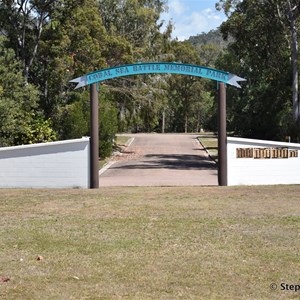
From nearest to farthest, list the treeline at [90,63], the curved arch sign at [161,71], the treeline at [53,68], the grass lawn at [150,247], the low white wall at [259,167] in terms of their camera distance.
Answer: the grass lawn at [150,247] → the curved arch sign at [161,71] → the low white wall at [259,167] → the treeline at [53,68] → the treeline at [90,63]

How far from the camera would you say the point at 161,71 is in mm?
14430

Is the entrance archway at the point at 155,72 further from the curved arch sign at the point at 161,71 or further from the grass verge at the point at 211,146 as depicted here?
the grass verge at the point at 211,146

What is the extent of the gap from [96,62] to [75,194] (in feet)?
50.2

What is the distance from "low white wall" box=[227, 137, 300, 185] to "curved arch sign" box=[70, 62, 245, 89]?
1.85 m

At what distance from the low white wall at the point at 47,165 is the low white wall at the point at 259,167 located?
4212mm

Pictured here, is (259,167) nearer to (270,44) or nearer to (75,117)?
(75,117)

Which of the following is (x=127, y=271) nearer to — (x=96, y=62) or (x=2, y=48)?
(x=2, y=48)

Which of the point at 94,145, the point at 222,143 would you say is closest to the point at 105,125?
the point at 94,145

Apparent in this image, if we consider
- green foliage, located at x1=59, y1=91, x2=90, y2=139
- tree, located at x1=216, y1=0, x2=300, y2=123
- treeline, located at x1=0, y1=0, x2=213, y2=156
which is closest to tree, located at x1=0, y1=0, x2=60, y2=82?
treeline, located at x1=0, y1=0, x2=213, y2=156

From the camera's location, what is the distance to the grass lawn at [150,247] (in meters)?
5.59

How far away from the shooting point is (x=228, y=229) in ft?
27.8

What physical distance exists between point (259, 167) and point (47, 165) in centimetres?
619

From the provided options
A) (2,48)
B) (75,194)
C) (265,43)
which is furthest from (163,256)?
(265,43)

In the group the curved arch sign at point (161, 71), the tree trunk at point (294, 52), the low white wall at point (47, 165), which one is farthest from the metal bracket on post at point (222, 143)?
the tree trunk at point (294, 52)
